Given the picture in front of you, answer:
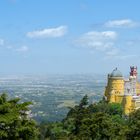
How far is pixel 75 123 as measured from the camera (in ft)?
159

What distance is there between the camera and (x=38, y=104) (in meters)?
187

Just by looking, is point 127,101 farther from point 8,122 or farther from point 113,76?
point 8,122

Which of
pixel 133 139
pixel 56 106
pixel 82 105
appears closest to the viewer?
pixel 133 139

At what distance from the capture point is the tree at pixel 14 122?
929 inches

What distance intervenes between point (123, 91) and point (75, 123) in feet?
98.4

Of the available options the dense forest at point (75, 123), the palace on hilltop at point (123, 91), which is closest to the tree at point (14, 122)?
the dense forest at point (75, 123)

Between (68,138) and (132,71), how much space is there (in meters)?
39.0

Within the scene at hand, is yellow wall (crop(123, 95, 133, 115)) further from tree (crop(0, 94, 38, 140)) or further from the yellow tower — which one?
tree (crop(0, 94, 38, 140))

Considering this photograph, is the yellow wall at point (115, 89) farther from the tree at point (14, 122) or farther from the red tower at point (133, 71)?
the tree at point (14, 122)

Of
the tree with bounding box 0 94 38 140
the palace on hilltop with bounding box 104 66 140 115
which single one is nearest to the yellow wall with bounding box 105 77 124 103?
the palace on hilltop with bounding box 104 66 140 115

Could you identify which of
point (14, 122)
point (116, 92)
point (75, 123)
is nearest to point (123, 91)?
point (116, 92)

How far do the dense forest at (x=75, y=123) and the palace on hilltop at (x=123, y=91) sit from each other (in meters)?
3.28

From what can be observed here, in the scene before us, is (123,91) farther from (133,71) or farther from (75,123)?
(75,123)

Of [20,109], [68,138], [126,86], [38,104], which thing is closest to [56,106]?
[38,104]
